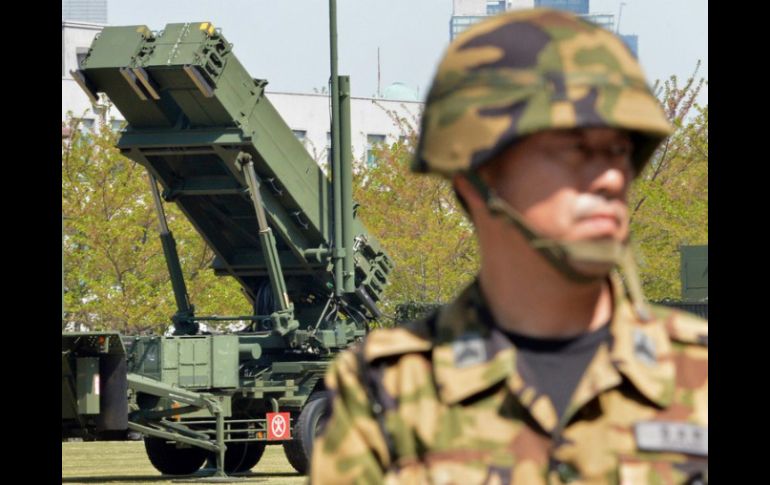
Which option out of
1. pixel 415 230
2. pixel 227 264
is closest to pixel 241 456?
pixel 227 264

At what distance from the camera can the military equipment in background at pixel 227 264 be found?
16.9 m

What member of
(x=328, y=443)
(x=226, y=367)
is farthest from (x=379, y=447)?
(x=226, y=367)

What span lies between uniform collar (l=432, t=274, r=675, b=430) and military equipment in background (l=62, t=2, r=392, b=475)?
14.0 m

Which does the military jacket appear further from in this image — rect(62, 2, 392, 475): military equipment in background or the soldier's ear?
rect(62, 2, 392, 475): military equipment in background

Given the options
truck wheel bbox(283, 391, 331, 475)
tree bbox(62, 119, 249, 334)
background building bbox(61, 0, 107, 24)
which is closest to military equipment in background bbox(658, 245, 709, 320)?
truck wheel bbox(283, 391, 331, 475)

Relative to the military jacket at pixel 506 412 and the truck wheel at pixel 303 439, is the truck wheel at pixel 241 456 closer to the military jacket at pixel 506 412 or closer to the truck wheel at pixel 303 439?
the truck wheel at pixel 303 439

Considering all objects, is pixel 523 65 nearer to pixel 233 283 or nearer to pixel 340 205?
pixel 340 205

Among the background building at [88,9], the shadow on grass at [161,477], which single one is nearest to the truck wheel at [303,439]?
the shadow on grass at [161,477]

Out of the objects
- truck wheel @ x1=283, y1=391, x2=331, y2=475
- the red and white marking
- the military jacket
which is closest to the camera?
the military jacket

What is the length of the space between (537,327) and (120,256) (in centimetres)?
2866

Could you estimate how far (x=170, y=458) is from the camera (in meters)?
18.8

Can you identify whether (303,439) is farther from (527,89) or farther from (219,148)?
(527,89)

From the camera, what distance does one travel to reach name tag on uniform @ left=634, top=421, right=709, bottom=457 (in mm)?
2225
